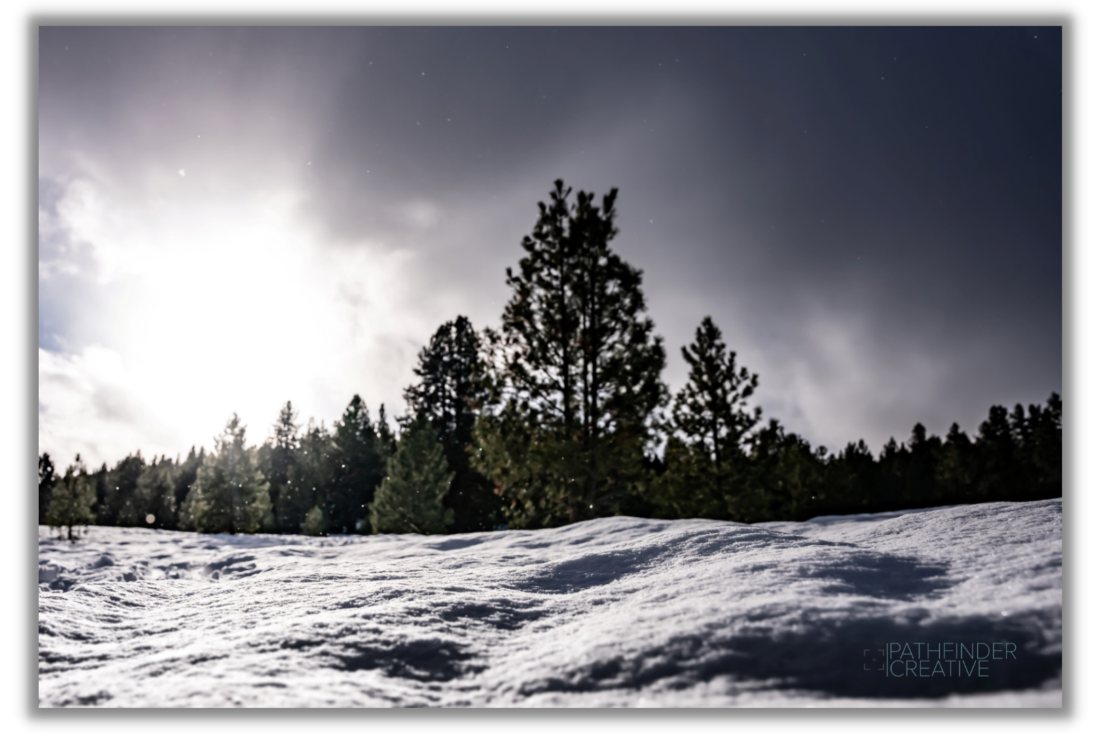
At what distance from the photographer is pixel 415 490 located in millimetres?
20672

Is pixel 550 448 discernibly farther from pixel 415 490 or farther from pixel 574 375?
pixel 415 490

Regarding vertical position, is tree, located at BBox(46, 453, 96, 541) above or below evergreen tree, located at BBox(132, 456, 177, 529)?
above

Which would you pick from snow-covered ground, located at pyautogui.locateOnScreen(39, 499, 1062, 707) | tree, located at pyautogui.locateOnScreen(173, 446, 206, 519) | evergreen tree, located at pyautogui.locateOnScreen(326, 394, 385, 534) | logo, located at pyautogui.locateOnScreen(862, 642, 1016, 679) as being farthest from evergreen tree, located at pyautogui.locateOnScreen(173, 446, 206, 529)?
logo, located at pyautogui.locateOnScreen(862, 642, 1016, 679)

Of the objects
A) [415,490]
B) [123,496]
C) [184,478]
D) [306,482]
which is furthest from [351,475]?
[123,496]

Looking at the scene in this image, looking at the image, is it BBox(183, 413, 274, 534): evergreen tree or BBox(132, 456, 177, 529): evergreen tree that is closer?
BBox(183, 413, 274, 534): evergreen tree

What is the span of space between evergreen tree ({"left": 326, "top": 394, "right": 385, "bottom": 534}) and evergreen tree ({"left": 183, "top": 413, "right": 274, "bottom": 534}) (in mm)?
5453

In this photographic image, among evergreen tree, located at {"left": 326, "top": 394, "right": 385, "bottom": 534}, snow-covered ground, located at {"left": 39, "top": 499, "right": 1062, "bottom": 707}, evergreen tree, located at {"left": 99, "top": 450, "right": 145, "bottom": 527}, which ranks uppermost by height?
snow-covered ground, located at {"left": 39, "top": 499, "right": 1062, "bottom": 707}

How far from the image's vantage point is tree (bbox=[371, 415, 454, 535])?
20391 mm

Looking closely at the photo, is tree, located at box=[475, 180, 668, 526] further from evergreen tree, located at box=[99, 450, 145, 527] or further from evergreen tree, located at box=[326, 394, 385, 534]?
evergreen tree, located at box=[99, 450, 145, 527]

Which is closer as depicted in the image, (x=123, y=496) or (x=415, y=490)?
(x=415, y=490)

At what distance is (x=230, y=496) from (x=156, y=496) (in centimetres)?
3175

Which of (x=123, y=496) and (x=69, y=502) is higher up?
(x=69, y=502)
